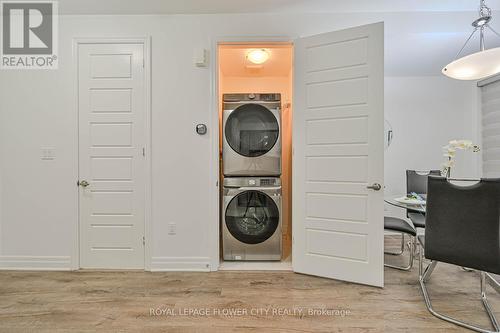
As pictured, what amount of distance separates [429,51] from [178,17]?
280 centimetres

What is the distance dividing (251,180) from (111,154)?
1.41m

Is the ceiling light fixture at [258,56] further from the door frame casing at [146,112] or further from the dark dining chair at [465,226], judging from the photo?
the dark dining chair at [465,226]

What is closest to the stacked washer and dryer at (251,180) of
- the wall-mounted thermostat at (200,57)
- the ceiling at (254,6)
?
the wall-mounted thermostat at (200,57)

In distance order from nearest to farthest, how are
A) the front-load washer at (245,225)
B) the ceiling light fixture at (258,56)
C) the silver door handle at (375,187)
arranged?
the silver door handle at (375,187)
the front-load washer at (245,225)
the ceiling light fixture at (258,56)

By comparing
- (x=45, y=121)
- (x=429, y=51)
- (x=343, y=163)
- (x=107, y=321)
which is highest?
(x=429, y=51)

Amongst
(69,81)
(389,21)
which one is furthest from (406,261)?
(69,81)

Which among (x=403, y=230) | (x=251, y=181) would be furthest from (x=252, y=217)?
(x=403, y=230)

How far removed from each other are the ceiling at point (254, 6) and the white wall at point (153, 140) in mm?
66

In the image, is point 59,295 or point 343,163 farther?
point 343,163

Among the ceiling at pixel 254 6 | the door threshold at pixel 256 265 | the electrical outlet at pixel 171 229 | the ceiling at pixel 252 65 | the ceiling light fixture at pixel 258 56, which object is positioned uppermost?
the ceiling at pixel 254 6

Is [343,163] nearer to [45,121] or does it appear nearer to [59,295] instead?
[59,295]

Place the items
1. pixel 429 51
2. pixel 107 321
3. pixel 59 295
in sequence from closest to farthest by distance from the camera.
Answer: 1. pixel 107 321
2. pixel 59 295
3. pixel 429 51

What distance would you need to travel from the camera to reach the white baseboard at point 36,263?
8.05ft

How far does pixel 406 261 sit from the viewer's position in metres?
2.63
